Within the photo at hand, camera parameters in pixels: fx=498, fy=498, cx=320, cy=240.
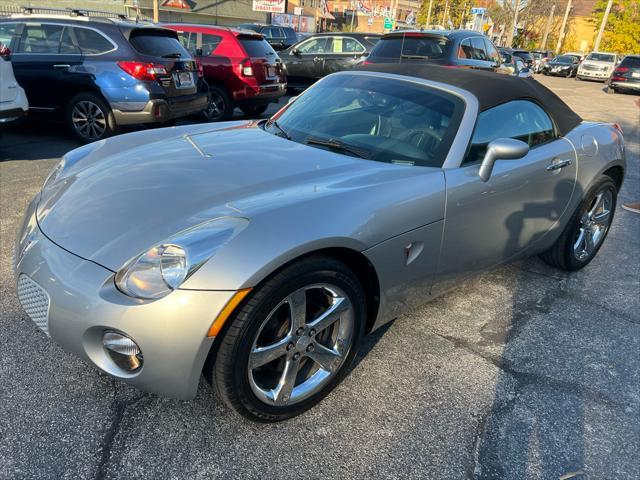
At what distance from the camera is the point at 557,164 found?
3.22m

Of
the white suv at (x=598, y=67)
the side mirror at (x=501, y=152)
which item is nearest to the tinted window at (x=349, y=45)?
the side mirror at (x=501, y=152)

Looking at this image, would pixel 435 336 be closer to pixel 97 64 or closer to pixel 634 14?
pixel 97 64

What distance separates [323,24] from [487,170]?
185ft

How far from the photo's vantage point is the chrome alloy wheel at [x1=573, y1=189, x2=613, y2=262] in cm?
381

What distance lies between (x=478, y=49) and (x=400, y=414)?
28.7 feet

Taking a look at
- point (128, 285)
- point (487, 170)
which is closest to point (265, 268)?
point (128, 285)

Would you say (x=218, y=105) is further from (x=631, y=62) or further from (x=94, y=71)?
(x=631, y=62)

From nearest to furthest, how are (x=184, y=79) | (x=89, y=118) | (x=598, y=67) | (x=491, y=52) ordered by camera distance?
1. (x=89, y=118)
2. (x=184, y=79)
3. (x=491, y=52)
4. (x=598, y=67)

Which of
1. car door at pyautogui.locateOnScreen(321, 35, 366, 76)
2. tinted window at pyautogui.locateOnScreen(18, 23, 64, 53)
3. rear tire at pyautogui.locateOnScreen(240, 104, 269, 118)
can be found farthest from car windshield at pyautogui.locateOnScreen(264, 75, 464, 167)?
car door at pyautogui.locateOnScreen(321, 35, 366, 76)

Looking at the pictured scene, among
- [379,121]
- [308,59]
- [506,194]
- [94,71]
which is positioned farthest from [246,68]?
[506,194]

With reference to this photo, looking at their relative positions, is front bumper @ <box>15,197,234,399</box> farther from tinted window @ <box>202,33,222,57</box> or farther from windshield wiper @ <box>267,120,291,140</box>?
tinted window @ <box>202,33,222,57</box>

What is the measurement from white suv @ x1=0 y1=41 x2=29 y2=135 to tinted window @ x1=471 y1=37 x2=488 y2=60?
7385 millimetres

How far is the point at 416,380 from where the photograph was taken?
99.9 inches

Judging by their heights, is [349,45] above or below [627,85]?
above
